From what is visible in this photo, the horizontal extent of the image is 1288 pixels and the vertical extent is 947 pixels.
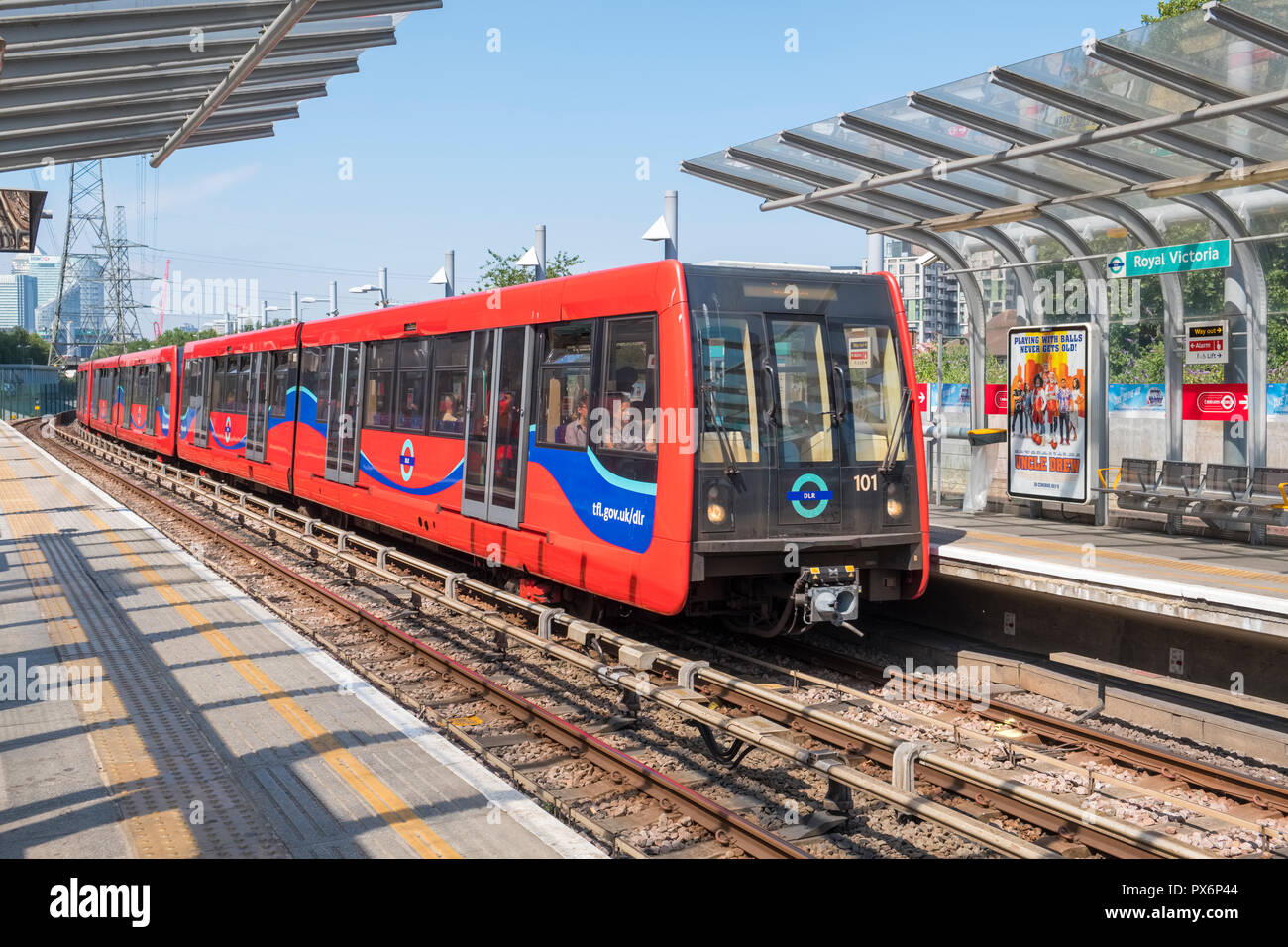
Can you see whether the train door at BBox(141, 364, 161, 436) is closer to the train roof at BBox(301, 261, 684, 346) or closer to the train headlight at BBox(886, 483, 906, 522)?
the train roof at BBox(301, 261, 684, 346)

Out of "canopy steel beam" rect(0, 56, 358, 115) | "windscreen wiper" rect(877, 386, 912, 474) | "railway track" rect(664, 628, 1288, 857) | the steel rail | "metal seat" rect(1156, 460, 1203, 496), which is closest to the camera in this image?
"railway track" rect(664, 628, 1288, 857)

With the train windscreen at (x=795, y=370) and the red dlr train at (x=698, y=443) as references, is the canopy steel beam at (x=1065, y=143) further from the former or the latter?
the train windscreen at (x=795, y=370)

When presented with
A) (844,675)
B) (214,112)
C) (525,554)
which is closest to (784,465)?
(844,675)

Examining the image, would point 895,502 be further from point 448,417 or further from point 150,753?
point 150,753

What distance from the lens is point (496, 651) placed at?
10508mm

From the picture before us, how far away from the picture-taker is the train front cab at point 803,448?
336 inches

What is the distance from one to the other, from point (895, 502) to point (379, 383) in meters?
A: 7.77

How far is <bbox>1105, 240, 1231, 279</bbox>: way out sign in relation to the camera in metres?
12.4

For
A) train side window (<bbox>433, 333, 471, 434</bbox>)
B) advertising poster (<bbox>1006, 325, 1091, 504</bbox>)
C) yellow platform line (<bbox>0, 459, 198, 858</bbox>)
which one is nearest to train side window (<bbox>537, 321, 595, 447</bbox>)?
train side window (<bbox>433, 333, 471, 434</bbox>)

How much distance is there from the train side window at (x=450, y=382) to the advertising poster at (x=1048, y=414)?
749cm

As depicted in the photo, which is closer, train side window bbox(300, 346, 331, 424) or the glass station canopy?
the glass station canopy

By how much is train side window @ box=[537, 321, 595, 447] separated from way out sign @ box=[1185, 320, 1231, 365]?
25.9 ft

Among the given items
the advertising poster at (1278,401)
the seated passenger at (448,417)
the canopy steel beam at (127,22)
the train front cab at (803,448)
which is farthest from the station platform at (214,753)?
the advertising poster at (1278,401)
